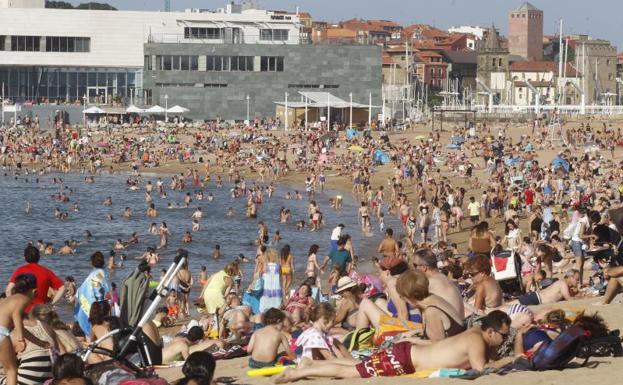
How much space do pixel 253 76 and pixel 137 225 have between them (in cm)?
4247

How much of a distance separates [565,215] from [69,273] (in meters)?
11.9

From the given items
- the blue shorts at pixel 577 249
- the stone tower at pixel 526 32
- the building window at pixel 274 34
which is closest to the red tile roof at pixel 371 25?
the stone tower at pixel 526 32

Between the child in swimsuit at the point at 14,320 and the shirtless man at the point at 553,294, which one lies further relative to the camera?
the shirtless man at the point at 553,294

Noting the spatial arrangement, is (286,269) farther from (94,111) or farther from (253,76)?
(253,76)

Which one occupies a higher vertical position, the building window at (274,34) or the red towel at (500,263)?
the building window at (274,34)

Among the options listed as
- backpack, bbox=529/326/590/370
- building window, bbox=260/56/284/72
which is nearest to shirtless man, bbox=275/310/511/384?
backpack, bbox=529/326/590/370

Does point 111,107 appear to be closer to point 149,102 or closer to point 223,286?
point 149,102

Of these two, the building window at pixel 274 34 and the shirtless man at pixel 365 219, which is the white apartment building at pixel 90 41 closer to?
the building window at pixel 274 34

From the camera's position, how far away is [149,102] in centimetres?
8288

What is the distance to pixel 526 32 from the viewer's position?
15275 centimetres

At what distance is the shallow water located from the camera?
31.3m

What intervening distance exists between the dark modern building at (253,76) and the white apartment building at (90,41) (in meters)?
2.19

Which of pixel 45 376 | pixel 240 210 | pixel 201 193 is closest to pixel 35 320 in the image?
pixel 45 376

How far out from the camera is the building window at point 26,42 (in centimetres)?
8475
